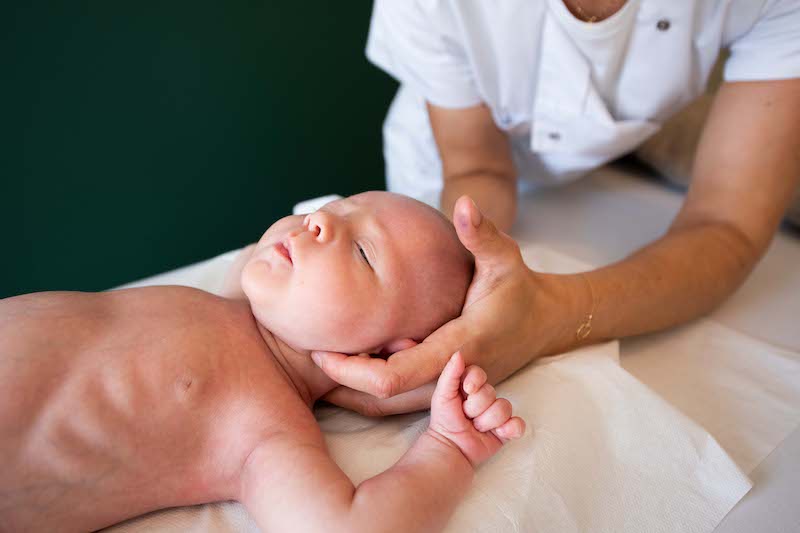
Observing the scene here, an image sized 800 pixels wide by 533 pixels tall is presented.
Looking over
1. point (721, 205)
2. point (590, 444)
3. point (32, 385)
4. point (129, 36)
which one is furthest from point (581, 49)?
point (129, 36)

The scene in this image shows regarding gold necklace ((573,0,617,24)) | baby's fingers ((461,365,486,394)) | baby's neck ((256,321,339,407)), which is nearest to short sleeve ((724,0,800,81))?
gold necklace ((573,0,617,24))

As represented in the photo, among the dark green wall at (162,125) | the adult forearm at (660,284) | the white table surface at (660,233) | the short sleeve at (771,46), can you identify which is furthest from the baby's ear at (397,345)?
the dark green wall at (162,125)

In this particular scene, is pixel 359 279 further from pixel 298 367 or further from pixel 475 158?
pixel 475 158

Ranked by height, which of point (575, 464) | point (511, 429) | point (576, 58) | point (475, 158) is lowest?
point (575, 464)

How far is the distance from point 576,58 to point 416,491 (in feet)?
2.75

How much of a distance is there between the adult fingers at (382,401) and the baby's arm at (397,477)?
78 mm

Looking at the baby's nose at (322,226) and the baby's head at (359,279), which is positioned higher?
the baby's nose at (322,226)

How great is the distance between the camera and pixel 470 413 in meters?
0.78

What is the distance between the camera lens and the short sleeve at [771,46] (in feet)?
3.52

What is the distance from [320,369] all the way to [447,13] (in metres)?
0.72

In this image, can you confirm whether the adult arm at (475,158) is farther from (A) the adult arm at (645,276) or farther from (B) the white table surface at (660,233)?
(A) the adult arm at (645,276)

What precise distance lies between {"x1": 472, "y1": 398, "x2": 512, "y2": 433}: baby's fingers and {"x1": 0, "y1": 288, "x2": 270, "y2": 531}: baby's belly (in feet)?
0.93

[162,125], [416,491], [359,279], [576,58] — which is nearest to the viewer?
[416,491]

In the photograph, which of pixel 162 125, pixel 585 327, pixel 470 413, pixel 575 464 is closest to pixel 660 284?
pixel 585 327
